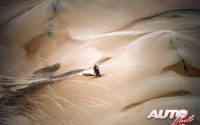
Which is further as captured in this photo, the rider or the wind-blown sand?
the rider

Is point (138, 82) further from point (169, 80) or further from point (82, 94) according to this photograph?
point (82, 94)

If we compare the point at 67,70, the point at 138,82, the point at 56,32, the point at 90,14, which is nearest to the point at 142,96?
the point at 138,82

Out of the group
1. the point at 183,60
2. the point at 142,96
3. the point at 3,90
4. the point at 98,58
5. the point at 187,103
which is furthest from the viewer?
the point at 98,58

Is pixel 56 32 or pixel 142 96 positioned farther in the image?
pixel 56 32

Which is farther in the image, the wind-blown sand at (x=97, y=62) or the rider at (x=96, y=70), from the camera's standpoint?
the rider at (x=96, y=70)

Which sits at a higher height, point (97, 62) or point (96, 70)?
point (97, 62)

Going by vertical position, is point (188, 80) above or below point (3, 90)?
below

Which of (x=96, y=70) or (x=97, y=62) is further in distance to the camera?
(x=97, y=62)

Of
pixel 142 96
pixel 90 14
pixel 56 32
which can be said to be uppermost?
pixel 90 14
